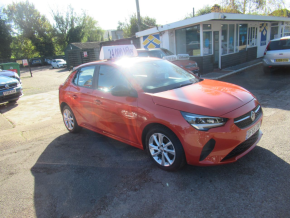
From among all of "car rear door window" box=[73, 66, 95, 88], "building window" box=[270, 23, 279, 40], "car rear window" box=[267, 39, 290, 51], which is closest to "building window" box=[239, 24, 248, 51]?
"car rear window" box=[267, 39, 290, 51]

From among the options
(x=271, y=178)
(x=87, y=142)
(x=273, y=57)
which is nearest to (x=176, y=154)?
(x=271, y=178)

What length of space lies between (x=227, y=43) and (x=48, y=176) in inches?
526

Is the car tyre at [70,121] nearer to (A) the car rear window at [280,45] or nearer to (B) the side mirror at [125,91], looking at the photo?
(B) the side mirror at [125,91]

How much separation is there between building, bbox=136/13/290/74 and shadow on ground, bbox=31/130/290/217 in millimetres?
9289

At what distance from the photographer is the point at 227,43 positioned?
13719 mm

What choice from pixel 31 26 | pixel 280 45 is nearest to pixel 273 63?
pixel 280 45

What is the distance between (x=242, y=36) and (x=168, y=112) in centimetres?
1482

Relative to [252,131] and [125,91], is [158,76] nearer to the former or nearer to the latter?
[125,91]

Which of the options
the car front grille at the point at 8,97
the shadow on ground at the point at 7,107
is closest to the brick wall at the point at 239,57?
the car front grille at the point at 8,97

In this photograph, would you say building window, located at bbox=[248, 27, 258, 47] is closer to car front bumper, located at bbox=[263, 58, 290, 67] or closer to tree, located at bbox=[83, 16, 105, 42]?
car front bumper, located at bbox=[263, 58, 290, 67]

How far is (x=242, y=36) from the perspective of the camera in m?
15.2

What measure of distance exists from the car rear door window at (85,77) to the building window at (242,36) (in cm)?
1357

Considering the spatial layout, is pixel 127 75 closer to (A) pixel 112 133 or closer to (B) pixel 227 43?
(A) pixel 112 133

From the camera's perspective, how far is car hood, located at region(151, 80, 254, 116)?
9.29 ft
